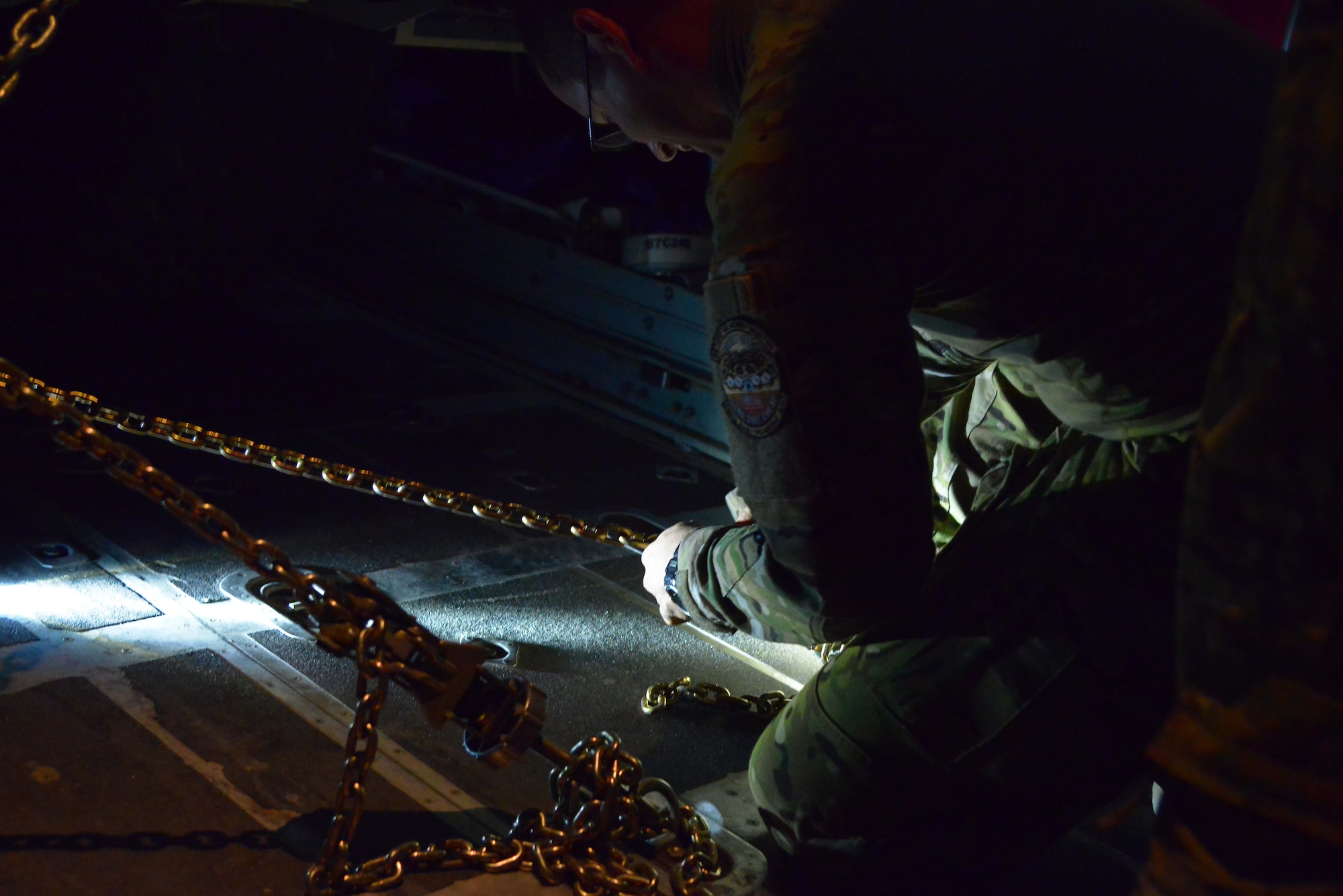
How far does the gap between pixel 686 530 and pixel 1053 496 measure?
1.96ft

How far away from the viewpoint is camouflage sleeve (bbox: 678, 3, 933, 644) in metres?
1.62

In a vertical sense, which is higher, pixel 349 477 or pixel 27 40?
pixel 27 40

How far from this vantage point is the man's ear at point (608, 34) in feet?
6.06

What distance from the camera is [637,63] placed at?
188 centimetres

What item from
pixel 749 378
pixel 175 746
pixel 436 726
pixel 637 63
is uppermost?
pixel 637 63

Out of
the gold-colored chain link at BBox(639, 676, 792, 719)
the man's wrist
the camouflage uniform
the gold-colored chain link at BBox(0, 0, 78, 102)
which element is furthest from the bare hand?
the gold-colored chain link at BBox(0, 0, 78, 102)

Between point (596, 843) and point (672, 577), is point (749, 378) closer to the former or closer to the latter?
point (672, 577)

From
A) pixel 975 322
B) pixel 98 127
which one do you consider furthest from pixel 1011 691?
pixel 98 127

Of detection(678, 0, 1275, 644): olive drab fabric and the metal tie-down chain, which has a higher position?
detection(678, 0, 1275, 644): olive drab fabric

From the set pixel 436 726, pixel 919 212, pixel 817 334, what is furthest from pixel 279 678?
pixel 919 212

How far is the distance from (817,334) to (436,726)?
75 centimetres

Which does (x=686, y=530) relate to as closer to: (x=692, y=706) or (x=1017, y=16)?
(x=692, y=706)

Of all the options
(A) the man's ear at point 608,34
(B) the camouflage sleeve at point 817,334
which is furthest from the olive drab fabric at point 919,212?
(A) the man's ear at point 608,34

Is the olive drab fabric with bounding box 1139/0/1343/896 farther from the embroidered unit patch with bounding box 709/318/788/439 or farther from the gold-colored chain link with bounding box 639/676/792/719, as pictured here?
the gold-colored chain link with bounding box 639/676/792/719
